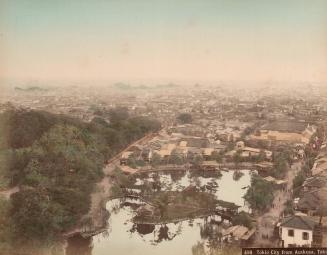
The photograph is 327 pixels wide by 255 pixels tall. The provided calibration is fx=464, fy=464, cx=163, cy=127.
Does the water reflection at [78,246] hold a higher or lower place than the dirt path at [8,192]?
lower

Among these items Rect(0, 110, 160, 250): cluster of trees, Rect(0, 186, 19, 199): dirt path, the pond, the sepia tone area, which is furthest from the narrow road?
Rect(0, 186, 19, 199): dirt path

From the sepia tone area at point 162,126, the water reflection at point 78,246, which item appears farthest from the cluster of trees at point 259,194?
the water reflection at point 78,246

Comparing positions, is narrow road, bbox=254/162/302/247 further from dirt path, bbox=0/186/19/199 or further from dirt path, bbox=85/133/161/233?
dirt path, bbox=0/186/19/199

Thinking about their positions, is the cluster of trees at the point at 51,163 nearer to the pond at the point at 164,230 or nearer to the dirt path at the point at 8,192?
the dirt path at the point at 8,192

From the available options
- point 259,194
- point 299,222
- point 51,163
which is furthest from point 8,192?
point 299,222

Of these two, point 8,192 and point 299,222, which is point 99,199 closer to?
point 8,192

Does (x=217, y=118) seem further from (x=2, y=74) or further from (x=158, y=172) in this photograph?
(x=2, y=74)
